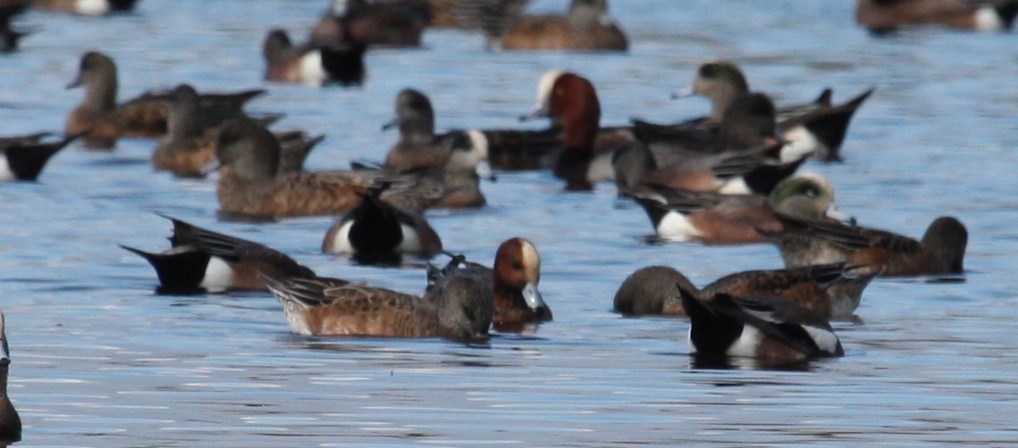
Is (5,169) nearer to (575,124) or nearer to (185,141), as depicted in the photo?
(185,141)

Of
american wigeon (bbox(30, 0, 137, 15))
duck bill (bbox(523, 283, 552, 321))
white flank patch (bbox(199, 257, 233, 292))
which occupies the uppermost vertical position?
duck bill (bbox(523, 283, 552, 321))

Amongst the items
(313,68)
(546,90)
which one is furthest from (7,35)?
(546,90)

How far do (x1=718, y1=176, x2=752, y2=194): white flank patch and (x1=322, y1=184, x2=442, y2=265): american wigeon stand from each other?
3370 millimetres

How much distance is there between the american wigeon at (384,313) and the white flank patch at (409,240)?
3207mm

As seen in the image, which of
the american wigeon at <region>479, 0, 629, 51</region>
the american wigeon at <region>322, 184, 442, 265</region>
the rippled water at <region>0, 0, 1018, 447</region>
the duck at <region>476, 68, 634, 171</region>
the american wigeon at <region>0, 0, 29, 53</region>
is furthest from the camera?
the american wigeon at <region>479, 0, 629, 51</region>

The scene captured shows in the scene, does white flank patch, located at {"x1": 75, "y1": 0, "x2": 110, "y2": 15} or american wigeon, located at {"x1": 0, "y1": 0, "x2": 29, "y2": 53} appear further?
white flank patch, located at {"x1": 75, "y1": 0, "x2": 110, "y2": 15}

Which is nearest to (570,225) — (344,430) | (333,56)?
(344,430)

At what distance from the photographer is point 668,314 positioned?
12586 millimetres

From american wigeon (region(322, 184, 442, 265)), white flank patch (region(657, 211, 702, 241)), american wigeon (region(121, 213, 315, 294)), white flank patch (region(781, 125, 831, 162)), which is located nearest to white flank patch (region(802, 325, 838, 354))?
american wigeon (region(121, 213, 315, 294))

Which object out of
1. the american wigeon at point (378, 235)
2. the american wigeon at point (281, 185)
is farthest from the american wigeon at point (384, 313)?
the american wigeon at point (281, 185)

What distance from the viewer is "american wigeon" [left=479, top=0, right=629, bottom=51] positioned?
29.6 m

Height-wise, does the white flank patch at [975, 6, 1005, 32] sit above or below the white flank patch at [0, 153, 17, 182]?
above

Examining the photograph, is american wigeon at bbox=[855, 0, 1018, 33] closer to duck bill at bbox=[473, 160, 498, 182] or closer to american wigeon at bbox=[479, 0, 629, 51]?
Result: american wigeon at bbox=[479, 0, 629, 51]

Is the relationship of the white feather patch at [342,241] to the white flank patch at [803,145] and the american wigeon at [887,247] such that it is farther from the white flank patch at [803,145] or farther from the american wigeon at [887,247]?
the white flank patch at [803,145]
